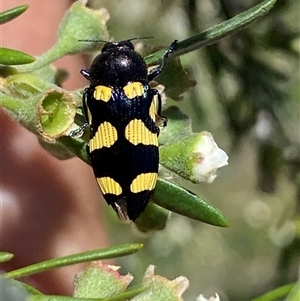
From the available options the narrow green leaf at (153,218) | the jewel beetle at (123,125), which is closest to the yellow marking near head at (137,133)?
the jewel beetle at (123,125)

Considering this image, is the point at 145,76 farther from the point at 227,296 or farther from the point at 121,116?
the point at 227,296

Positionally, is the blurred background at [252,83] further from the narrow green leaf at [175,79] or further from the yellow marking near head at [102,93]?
the yellow marking near head at [102,93]

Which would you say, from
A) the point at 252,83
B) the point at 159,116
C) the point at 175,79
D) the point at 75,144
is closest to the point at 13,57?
the point at 75,144

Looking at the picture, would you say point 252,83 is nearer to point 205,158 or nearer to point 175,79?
point 175,79

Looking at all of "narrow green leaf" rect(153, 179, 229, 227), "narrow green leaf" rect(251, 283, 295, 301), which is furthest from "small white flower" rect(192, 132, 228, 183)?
"narrow green leaf" rect(251, 283, 295, 301)

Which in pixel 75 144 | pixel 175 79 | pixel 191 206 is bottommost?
pixel 191 206

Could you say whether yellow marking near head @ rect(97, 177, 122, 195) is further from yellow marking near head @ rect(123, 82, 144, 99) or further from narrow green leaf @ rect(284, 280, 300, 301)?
narrow green leaf @ rect(284, 280, 300, 301)
